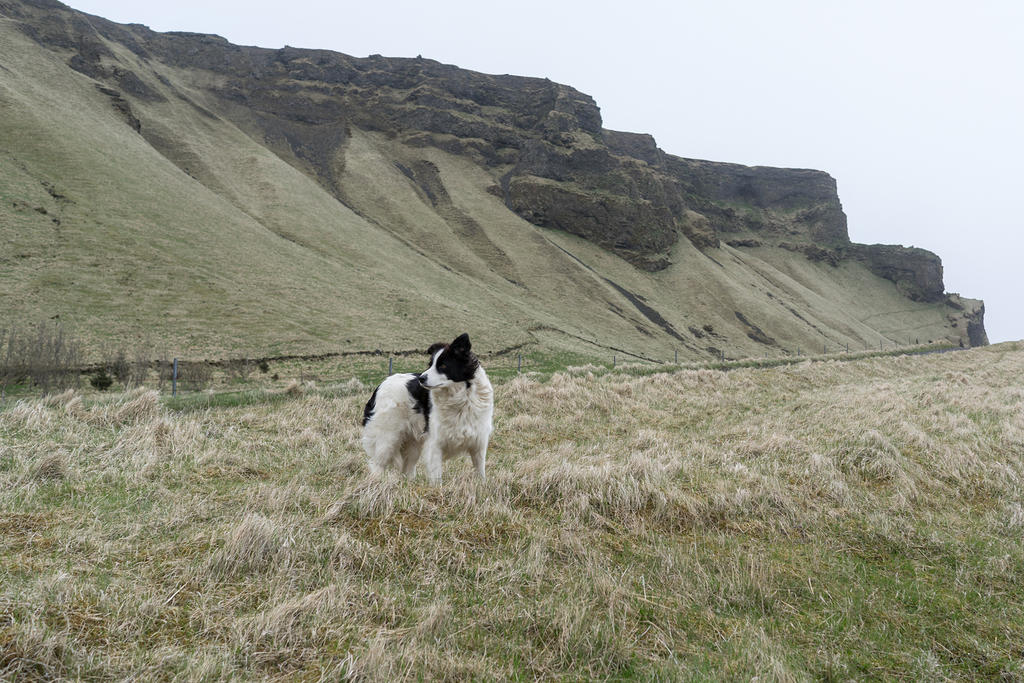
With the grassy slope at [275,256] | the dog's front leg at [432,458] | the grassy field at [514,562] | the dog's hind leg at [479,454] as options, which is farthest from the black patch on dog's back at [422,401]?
the grassy slope at [275,256]

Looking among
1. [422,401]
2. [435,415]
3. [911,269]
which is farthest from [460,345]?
[911,269]

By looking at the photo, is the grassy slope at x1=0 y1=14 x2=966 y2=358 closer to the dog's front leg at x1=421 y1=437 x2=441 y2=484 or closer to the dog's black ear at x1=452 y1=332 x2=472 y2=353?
the dog's front leg at x1=421 y1=437 x2=441 y2=484

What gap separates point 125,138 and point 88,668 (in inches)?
2890

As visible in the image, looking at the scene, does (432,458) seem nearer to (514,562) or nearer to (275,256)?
(514,562)

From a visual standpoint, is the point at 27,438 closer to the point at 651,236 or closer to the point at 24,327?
the point at 24,327

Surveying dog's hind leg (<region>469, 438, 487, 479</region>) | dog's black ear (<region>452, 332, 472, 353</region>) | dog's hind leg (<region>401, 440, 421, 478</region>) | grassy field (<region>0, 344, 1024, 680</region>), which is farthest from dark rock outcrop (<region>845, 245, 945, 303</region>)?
dog's black ear (<region>452, 332, 472, 353</region>)

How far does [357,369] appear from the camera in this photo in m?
28.3

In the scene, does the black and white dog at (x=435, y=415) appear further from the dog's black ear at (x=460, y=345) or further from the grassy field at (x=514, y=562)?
the grassy field at (x=514, y=562)

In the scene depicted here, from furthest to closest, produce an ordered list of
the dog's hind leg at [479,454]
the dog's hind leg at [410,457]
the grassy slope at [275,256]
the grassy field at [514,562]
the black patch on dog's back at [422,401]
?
the grassy slope at [275,256] → the dog's hind leg at [410,457] → the black patch on dog's back at [422,401] → the dog's hind leg at [479,454] → the grassy field at [514,562]

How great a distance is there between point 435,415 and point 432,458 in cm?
56

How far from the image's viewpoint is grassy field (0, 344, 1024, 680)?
8.60 feet

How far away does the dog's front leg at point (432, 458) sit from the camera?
6.05m

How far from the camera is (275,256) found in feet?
145

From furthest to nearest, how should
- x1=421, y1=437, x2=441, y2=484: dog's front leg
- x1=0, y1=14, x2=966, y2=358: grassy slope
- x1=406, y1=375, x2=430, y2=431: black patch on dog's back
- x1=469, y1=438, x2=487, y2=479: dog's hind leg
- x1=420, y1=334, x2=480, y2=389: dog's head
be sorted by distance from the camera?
x1=0, y1=14, x2=966, y2=358: grassy slope → x1=406, y1=375, x2=430, y2=431: black patch on dog's back → x1=469, y1=438, x2=487, y2=479: dog's hind leg → x1=421, y1=437, x2=441, y2=484: dog's front leg → x1=420, y1=334, x2=480, y2=389: dog's head
